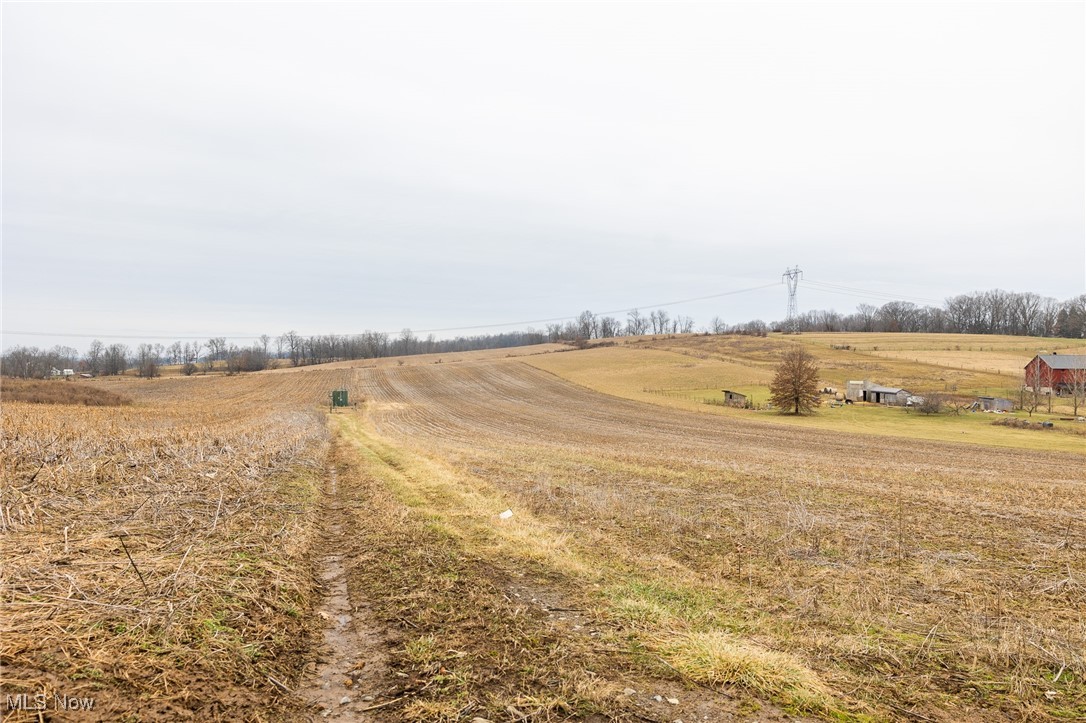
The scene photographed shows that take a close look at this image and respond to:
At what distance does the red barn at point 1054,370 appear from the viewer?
65375 mm

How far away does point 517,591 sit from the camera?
6.45 metres

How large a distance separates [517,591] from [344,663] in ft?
7.37

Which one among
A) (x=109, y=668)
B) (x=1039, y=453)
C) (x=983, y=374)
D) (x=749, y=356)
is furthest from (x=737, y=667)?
(x=749, y=356)

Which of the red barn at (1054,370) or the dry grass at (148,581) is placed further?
the red barn at (1054,370)

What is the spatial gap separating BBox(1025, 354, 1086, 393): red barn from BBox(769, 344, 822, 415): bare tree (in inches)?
1296

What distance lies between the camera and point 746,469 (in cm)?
1941

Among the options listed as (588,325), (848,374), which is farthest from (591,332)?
(848,374)

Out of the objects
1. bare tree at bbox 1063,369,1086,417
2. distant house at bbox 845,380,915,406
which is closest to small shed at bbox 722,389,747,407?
distant house at bbox 845,380,915,406

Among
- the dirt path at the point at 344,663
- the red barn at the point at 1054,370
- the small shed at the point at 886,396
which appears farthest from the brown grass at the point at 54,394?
the red barn at the point at 1054,370

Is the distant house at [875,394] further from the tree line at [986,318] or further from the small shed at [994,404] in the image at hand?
the tree line at [986,318]

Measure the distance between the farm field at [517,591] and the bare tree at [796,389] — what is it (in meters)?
40.1

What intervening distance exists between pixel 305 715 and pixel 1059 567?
11.2 meters

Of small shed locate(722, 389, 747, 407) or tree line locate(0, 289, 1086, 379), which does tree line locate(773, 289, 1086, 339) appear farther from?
small shed locate(722, 389, 747, 407)

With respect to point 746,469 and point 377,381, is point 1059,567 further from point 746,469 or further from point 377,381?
point 377,381
